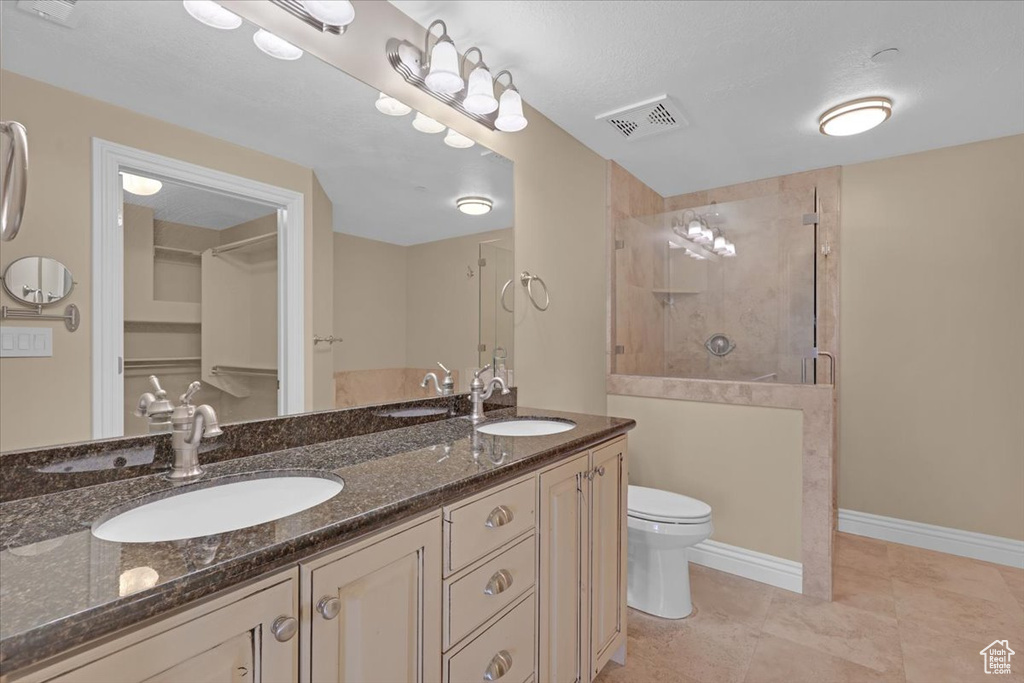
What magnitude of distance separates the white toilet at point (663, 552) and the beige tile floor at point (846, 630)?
0.07m

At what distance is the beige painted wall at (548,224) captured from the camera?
5.35 ft

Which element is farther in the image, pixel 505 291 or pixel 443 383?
pixel 505 291

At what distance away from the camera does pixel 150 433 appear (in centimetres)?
108

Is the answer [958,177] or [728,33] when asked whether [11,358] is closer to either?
[728,33]

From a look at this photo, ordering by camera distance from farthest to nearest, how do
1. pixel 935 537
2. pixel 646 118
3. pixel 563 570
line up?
pixel 935 537 → pixel 646 118 → pixel 563 570

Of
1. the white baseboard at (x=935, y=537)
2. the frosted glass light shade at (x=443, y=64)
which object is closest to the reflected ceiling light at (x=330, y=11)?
the frosted glass light shade at (x=443, y=64)

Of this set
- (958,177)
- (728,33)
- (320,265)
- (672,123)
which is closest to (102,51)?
(320,265)

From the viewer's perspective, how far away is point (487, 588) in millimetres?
1148

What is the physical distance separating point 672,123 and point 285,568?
2601 mm

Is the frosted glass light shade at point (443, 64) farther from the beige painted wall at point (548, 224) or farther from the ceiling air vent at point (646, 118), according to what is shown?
the ceiling air vent at point (646, 118)

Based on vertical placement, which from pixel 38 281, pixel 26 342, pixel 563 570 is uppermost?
pixel 38 281

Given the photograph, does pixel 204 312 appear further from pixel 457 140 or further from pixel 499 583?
pixel 457 140

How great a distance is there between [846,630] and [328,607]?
7.42 ft

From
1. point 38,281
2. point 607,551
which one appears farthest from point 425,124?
point 607,551
